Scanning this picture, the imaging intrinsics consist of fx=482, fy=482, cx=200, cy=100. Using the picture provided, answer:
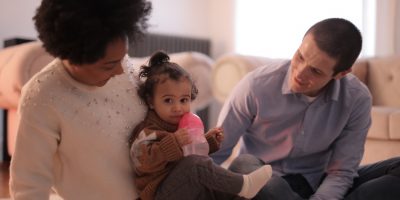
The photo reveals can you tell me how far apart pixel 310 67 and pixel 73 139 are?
27.2 inches

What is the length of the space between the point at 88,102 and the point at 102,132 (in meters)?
0.07

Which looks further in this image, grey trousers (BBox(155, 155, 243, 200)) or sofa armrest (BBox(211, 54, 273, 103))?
sofa armrest (BBox(211, 54, 273, 103))

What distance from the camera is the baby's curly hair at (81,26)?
2.73ft

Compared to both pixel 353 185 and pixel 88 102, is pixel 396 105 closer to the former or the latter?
pixel 353 185

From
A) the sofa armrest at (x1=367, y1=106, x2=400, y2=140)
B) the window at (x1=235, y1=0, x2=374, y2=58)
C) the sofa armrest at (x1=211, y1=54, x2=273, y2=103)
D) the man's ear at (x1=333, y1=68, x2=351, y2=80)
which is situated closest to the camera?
the man's ear at (x1=333, y1=68, x2=351, y2=80)

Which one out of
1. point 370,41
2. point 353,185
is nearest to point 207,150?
point 353,185

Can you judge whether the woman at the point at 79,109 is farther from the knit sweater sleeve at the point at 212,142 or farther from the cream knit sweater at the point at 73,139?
the knit sweater sleeve at the point at 212,142

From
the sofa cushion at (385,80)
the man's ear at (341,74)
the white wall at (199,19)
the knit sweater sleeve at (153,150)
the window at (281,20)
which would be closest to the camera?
the knit sweater sleeve at (153,150)

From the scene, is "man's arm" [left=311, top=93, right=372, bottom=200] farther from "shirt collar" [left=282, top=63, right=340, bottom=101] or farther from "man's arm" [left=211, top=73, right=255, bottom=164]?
"man's arm" [left=211, top=73, right=255, bottom=164]

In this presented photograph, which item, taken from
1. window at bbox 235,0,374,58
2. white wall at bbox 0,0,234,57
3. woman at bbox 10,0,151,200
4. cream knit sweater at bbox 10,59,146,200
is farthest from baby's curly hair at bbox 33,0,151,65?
white wall at bbox 0,0,234,57

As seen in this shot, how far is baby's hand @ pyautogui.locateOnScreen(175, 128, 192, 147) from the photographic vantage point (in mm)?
1021

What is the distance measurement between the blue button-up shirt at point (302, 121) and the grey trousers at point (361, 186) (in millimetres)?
107

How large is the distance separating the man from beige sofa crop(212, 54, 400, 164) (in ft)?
3.34

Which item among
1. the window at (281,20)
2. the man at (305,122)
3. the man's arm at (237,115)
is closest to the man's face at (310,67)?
the man at (305,122)
